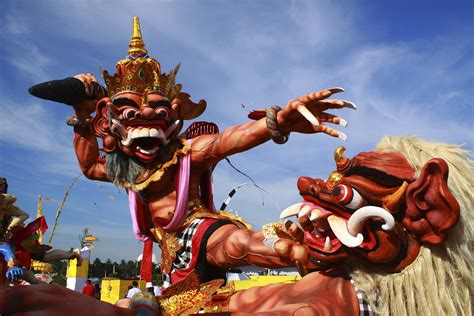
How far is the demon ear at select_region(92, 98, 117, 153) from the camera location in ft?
9.08

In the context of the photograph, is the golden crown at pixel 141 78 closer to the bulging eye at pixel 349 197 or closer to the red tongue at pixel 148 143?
the red tongue at pixel 148 143

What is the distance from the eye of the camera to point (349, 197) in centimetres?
144

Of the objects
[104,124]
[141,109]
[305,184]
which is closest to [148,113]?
[141,109]

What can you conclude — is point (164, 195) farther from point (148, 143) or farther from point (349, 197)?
point (349, 197)

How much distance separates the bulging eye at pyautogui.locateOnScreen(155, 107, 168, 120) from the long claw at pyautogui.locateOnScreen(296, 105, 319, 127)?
3.03 feet

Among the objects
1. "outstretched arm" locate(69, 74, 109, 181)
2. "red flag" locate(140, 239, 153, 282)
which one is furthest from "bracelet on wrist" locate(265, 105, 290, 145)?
"red flag" locate(140, 239, 153, 282)

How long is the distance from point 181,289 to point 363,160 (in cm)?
81

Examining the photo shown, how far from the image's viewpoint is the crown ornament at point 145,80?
291 cm

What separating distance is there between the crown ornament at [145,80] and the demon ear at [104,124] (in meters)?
0.13

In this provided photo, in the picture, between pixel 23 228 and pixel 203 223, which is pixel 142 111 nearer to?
pixel 203 223

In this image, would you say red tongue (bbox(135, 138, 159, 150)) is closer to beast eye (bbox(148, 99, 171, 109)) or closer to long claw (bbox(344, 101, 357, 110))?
beast eye (bbox(148, 99, 171, 109))

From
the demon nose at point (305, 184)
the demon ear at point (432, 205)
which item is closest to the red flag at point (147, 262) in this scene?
the demon nose at point (305, 184)

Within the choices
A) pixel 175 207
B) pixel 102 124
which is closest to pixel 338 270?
pixel 175 207

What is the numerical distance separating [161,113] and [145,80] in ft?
1.02
